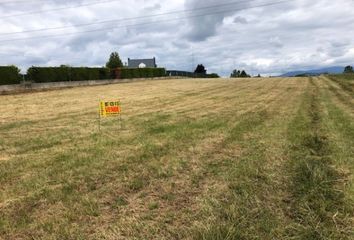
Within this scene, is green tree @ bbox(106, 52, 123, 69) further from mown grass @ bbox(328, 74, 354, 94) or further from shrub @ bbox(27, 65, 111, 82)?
mown grass @ bbox(328, 74, 354, 94)

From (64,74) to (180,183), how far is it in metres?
39.9

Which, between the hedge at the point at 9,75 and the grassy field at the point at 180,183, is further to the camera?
the hedge at the point at 9,75

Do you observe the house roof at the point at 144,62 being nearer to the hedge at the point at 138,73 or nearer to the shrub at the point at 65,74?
the hedge at the point at 138,73

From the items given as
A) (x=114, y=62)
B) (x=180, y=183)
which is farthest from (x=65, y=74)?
(x=180, y=183)

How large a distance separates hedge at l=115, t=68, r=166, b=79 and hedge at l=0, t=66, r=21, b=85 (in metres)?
20.7

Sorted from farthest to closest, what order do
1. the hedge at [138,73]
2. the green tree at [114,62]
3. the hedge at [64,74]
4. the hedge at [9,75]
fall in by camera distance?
1. the green tree at [114,62]
2. the hedge at [138,73]
3. the hedge at [64,74]
4. the hedge at [9,75]

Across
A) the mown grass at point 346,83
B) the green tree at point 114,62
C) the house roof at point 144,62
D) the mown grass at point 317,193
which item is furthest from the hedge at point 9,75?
the house roof at point 144,62

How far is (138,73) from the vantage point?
62.4 metres

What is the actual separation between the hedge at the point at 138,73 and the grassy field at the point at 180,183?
4578 centimetres

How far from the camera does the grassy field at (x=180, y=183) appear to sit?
16.4 ft

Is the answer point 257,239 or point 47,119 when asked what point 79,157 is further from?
point 47,119

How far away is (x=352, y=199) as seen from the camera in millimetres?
5754

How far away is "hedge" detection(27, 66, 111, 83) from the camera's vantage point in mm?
40344

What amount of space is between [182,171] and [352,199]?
2.87m
